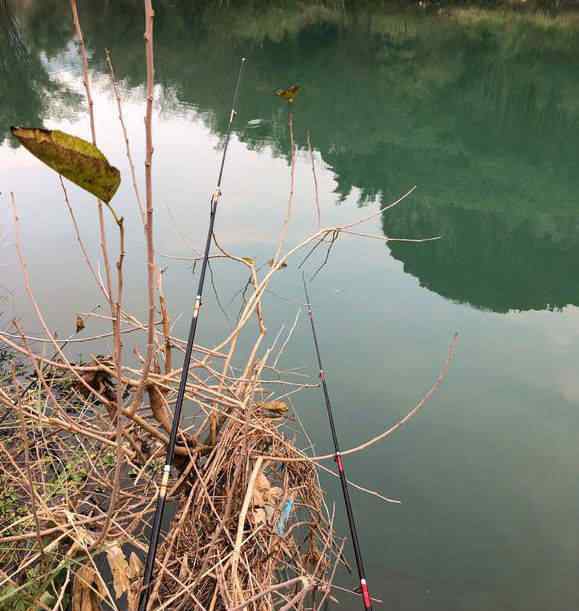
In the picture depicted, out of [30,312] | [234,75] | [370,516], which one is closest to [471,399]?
[370,516]

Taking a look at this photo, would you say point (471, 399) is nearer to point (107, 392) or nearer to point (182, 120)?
point (107, 392)

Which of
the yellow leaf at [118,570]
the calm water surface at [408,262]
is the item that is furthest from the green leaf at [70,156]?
the calm water surface at [408,262]

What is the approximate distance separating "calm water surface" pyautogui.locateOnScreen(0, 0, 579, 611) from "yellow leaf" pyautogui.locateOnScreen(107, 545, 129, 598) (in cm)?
86

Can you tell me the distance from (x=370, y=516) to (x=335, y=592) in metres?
0.41

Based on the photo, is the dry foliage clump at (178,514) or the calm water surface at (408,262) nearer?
the dry foliage clump at (178,514)

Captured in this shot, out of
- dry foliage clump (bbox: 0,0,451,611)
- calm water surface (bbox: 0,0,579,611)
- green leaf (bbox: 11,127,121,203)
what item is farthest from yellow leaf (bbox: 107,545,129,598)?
green leaf (bbox: 11,127,121,203)

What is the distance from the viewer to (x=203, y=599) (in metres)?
1.58

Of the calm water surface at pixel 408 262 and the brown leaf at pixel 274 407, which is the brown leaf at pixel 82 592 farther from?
the calm water surface at pixel 408 262

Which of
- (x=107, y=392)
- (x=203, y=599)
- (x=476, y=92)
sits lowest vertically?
(x=476, y=92)

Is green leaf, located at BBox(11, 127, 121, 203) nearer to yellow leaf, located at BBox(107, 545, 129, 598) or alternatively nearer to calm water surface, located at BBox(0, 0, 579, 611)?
yellow leaf, located at BBox(107, 545, 129, 598)

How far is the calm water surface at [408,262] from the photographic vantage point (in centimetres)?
247

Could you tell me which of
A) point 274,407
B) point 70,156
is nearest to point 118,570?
point 274,407

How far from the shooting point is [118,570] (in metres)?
1.53

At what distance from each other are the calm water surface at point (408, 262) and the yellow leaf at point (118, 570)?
0.86 metres
